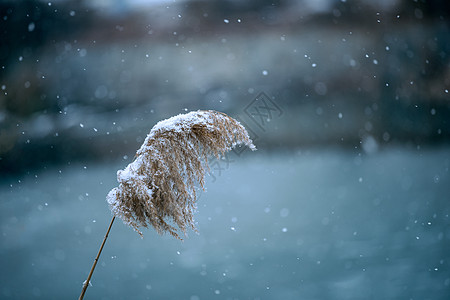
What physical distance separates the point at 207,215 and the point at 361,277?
6.72 meters

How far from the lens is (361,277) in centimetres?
727

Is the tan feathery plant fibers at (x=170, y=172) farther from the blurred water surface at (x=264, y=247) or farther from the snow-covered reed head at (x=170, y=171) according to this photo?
the blurred water surface at (x=264, y=247)

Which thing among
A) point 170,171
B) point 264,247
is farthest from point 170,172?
point 264,247

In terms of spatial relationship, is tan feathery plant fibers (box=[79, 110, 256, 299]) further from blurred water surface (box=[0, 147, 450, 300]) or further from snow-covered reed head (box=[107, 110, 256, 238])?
blurred water surface (box=[0, 147, 450, 300])

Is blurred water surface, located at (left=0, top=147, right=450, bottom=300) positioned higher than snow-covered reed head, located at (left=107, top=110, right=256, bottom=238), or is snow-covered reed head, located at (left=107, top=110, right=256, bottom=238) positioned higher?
blurred water surface, located at (left=0, top=147, right=450, bottom=300)

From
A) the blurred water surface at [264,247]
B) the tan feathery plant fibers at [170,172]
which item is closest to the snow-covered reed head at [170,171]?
the tan feathery plant fibers at [170,172]

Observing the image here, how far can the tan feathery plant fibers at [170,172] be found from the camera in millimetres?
1706

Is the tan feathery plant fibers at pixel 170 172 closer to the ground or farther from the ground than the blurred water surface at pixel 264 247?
closer to the ground

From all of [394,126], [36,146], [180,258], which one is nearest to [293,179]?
[394,126]

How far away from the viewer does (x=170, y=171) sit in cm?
174

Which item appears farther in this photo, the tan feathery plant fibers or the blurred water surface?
the blurred water surface

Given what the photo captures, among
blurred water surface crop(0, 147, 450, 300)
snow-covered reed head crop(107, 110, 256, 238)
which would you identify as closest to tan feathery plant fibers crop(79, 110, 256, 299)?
snow-covered reed head crop(107, 110, 256, 238)

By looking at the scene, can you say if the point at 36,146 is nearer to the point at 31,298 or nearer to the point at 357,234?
the point at 31,298

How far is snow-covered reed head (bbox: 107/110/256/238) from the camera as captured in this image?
1706 mm
